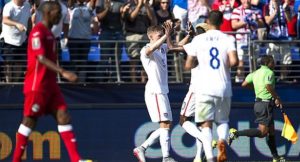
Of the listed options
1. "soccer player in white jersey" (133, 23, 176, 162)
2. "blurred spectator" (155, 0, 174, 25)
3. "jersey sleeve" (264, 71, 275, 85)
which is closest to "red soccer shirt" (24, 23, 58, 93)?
"soccer player in white jersey" (133, 23, 176, 162)

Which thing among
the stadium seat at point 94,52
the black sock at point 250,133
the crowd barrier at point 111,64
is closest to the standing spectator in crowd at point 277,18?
the crowd barrier at point 111,64

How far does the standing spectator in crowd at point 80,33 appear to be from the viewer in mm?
17641

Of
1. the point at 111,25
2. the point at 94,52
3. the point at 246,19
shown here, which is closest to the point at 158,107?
the point at 94,52

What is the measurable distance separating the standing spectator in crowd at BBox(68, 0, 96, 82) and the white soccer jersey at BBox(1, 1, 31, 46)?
3.10ft

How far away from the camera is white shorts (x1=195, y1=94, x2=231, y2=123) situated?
42.2 ft

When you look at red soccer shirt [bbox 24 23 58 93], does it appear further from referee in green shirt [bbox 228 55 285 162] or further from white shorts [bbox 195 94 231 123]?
referee in green shirt [bbox 228 55 285 162]

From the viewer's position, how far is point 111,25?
18172mm

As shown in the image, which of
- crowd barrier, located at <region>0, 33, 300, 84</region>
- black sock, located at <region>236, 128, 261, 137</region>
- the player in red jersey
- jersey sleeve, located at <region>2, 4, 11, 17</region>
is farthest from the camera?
crowd barrier, located at <region>0, 33, 300, 84</region>

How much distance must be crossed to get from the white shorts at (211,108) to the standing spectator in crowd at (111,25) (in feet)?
16.7

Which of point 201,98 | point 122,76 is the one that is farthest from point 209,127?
point 122,76

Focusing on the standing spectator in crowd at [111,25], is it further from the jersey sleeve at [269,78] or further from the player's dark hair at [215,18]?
the player's dark hair at [215,18]

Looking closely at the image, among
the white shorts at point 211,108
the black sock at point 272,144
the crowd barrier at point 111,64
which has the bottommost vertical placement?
the black sock at point 272,144

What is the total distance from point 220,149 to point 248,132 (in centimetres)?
402

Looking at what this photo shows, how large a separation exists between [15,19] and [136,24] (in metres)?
2.63
